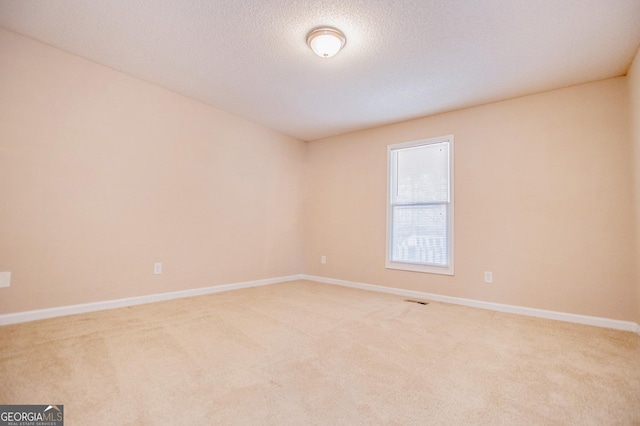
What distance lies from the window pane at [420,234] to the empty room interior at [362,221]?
2 centimetres

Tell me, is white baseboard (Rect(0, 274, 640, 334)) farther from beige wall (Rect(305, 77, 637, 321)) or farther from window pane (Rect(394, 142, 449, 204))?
window pane (Rect(394, 142, 449, 204))

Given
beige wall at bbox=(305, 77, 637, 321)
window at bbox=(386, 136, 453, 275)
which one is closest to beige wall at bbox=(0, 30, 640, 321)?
beige wall at bbox=(305, 77, 637, 321)

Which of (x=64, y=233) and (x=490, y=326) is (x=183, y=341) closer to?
(x=64, y=233)

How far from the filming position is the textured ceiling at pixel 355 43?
2.12 meters

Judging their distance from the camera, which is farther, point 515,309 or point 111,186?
point 515,309

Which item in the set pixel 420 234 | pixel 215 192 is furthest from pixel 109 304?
pixel 420 234

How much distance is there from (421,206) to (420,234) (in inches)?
14.7

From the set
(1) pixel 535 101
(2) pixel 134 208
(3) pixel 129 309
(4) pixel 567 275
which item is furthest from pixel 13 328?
(1) pixel 535 101

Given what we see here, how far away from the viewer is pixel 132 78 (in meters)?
3.15

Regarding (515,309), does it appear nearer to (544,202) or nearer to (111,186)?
(544,202)

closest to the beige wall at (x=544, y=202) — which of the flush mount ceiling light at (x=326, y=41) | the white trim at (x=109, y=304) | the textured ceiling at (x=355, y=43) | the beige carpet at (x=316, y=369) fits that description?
the textured ceiling at (x=355, y=43)

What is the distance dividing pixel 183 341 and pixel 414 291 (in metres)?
2.84

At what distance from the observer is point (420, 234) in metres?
3.95

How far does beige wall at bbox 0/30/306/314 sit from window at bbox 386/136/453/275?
2.00m
